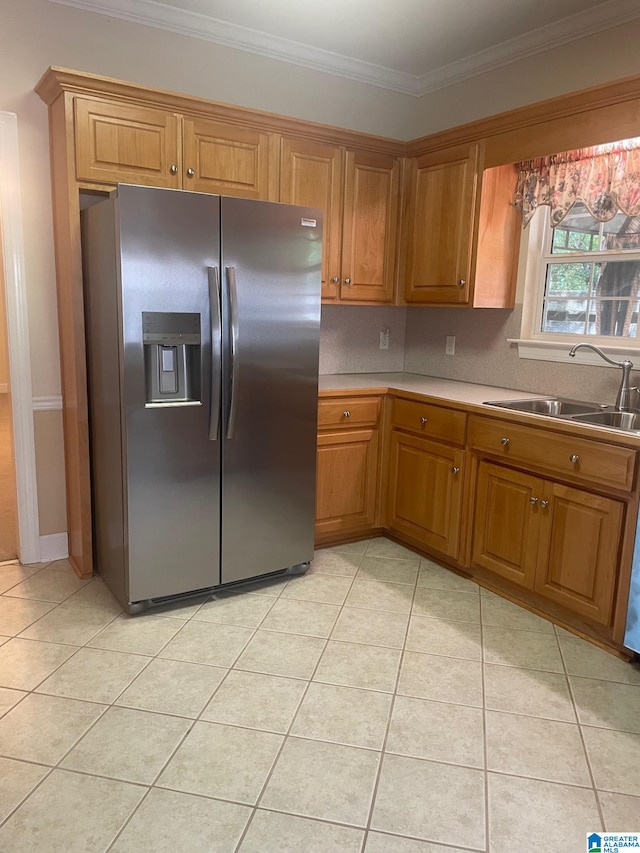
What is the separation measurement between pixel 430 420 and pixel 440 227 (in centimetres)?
109

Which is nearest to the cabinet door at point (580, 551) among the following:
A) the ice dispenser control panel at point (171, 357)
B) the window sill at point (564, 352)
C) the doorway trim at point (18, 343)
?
the window sill at point (564, 352)

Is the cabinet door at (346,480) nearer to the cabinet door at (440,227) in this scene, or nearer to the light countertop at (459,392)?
the light countertop at (459,392)

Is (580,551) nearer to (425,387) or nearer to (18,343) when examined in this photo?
(425,387)

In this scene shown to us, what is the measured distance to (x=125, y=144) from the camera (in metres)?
2.73

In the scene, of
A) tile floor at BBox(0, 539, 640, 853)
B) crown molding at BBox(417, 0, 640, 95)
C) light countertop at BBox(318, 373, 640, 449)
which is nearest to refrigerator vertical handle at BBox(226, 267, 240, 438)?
light countertop at BBox(318, 373, 640, 449)

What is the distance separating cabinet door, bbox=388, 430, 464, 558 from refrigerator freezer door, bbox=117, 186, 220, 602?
112cm

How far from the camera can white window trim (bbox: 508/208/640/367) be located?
3219 mm

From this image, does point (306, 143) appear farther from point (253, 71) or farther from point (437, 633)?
point (437, 633)

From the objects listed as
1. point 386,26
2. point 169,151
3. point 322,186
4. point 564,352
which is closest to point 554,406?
point 564,352

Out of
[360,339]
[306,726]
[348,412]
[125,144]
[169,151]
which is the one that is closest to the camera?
[306,726]

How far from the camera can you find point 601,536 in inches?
95.8

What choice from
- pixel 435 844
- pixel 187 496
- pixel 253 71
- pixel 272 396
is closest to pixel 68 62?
pixel 253 71

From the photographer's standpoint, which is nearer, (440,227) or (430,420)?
(430,420)

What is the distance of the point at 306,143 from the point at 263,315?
3.66 ft
